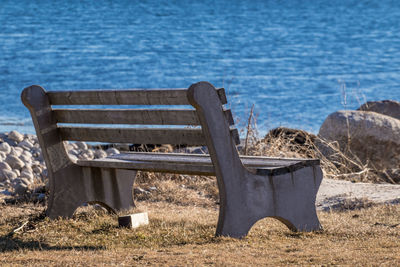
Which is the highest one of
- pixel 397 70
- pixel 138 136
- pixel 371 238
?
pixel 138 136

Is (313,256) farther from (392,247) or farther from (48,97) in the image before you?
(48,97)

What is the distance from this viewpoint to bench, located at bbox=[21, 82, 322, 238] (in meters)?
4.07

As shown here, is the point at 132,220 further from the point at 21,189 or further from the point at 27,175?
the point at 27,175

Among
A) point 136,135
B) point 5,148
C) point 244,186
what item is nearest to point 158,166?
point 136,135

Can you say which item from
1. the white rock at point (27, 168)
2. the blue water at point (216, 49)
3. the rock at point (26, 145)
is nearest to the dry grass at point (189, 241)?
the white rock at point (27, 168)

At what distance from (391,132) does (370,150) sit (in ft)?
1.32

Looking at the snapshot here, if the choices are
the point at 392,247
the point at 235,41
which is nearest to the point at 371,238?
the point at 392,247

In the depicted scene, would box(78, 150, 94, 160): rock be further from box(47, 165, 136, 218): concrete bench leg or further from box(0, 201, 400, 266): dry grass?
box(47, 165, 136, 218): concrete bench leg

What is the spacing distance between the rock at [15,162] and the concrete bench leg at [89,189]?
374 centimetres

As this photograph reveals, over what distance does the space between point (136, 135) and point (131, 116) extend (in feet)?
0.63

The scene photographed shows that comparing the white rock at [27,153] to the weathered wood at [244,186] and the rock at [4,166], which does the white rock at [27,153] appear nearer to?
the rock at [4,166]

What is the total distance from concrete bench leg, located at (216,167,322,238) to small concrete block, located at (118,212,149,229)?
91 cm

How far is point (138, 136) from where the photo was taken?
4641 millimetres

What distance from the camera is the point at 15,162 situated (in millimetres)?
8938
